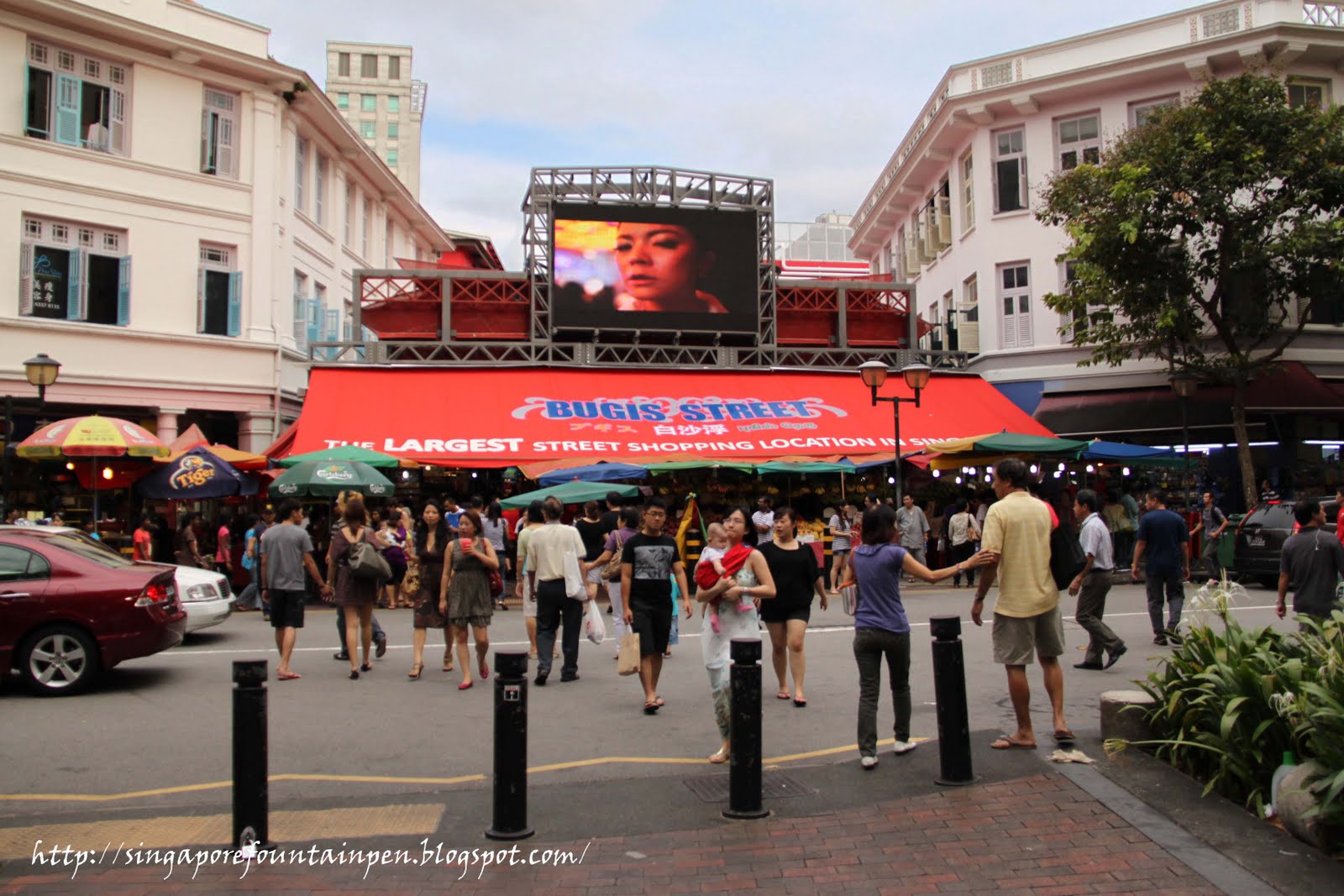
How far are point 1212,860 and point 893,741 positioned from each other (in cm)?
240

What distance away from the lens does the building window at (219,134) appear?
22.6 meters

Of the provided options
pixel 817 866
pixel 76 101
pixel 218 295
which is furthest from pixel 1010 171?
pixel 817 866

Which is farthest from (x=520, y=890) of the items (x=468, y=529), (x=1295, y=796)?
(x=468, y=529)

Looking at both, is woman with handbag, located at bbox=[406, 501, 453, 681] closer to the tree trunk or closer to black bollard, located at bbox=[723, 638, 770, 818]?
black bollard, located at bbox=[723, 638, 770, 818]

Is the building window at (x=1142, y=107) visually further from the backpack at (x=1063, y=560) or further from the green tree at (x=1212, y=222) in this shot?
the backpack at (x=1063, y=560)

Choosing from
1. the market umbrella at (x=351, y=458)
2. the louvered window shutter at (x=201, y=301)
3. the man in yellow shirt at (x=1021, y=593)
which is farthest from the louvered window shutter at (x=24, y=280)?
the man in yellow shirt at (x=1021, y=593)

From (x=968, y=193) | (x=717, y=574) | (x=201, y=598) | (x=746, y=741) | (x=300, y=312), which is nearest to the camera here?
(x=746, y=741)

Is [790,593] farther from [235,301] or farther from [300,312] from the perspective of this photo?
[300,312]

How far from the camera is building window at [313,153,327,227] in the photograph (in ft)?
87.2

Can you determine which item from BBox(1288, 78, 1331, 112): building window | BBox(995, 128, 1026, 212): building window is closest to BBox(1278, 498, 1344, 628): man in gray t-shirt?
BBox(995, 128, 1026, 212): building window

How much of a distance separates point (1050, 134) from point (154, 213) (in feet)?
68.5

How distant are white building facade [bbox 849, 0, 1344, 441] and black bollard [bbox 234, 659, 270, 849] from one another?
21.6 meters

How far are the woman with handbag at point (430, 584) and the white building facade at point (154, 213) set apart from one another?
1444 cm

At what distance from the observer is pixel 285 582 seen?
9750mm
